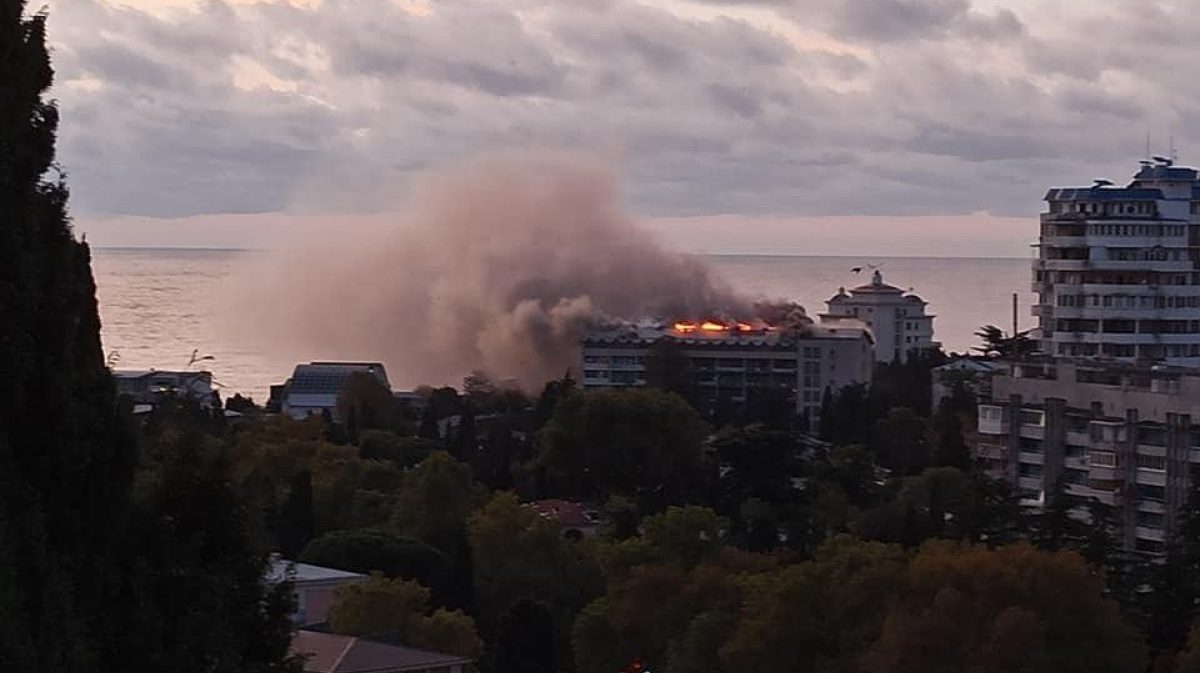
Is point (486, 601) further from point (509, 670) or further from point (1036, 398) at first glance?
point (1036, 398)

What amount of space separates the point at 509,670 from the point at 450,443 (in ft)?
115

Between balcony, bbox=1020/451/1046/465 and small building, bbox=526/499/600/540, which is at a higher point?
balcony, bbox=1020/451/1046/465

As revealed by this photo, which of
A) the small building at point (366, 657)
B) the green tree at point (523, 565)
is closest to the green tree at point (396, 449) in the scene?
the green tree at point (523, 565)

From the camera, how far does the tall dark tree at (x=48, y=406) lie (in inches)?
485

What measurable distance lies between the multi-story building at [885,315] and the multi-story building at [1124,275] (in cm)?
5467

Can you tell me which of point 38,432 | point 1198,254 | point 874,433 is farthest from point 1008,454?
point 38,432

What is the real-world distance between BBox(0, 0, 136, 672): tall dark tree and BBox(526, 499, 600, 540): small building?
32.1 metres

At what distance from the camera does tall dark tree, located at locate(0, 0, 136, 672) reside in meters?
12.3

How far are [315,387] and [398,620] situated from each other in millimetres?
62484

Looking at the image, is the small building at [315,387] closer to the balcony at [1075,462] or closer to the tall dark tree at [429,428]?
the tall dark tree at [429,428]

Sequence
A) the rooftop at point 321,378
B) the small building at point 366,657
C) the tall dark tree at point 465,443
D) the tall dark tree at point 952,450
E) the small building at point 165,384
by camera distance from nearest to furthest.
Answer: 1. the small building at point 366,657
2. the tall dark tree at point 952,450
3. the tall dark tree at point 465,443
4. the small building at point 165,384
5. the rooftop at point 321,378

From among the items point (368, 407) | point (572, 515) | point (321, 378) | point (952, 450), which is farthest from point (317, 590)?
point (321, 378)

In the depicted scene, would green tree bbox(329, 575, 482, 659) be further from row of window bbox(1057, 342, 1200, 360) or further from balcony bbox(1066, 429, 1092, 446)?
→ row of window bbox(1057, 342, 1200, 360)

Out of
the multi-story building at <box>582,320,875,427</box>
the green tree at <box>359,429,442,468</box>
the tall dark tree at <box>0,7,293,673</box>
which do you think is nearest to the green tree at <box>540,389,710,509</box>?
the green tree at <box>359,429,442,468</box>
